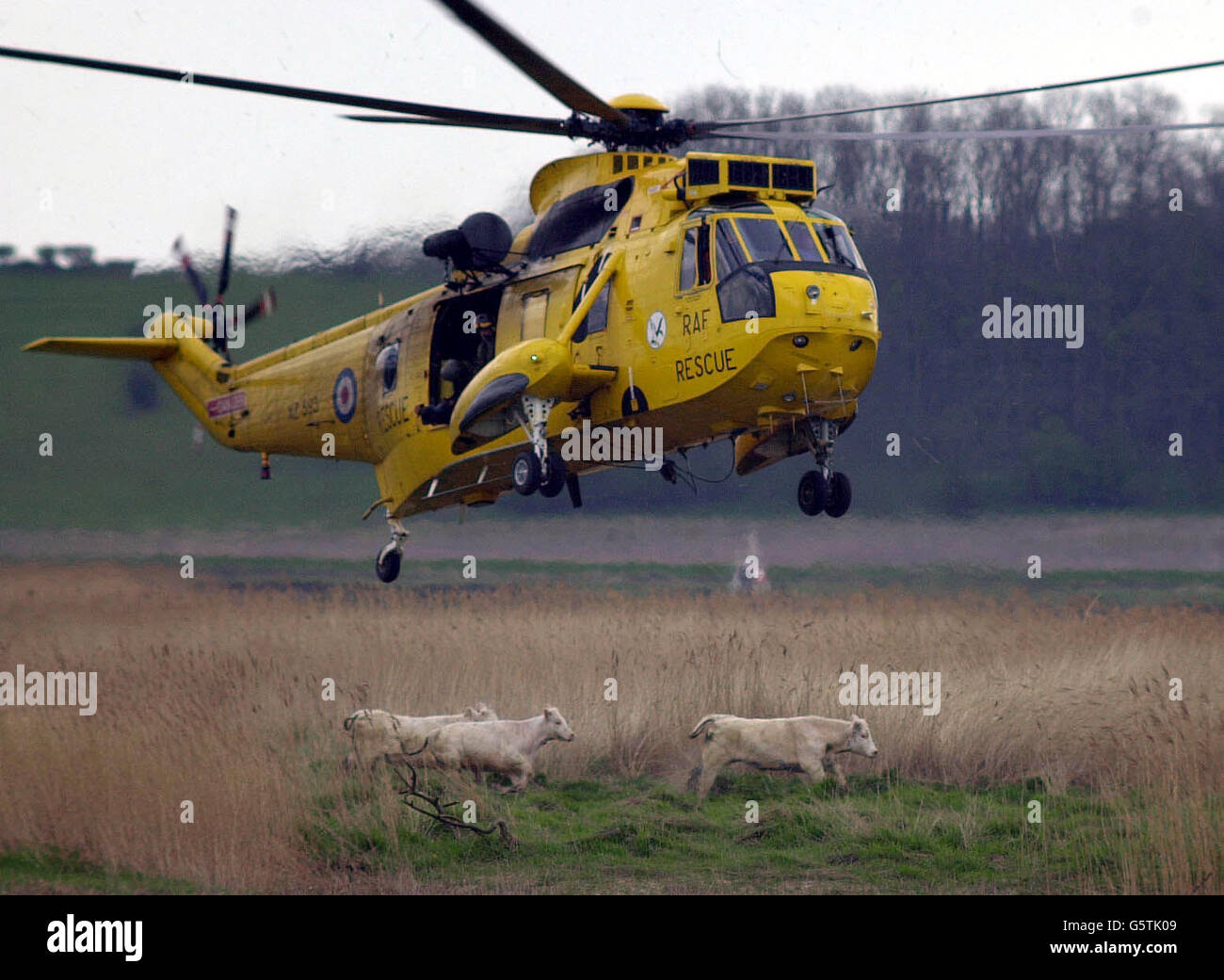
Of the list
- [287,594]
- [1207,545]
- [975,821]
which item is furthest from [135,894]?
[1207,545]

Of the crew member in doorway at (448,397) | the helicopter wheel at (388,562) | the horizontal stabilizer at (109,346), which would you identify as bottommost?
the helicopter wheel at (388,562)

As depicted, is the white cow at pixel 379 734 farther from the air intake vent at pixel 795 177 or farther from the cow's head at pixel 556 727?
the air intake vent at pixel 795 177

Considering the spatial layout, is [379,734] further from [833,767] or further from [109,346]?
[109,346]

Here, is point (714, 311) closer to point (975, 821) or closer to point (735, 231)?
point (735, 231)

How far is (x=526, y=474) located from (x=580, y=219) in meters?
2.75

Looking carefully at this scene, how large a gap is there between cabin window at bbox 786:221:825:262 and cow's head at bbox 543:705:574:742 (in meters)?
4.45

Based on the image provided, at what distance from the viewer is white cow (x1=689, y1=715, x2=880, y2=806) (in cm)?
1262

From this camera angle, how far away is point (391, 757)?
12.5 m

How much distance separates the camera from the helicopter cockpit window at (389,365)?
17.0 m

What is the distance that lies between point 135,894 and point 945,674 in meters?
8.51

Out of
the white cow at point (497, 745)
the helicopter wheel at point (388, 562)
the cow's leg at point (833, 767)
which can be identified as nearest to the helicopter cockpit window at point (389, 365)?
the helicopter wheel at point (388, 562)

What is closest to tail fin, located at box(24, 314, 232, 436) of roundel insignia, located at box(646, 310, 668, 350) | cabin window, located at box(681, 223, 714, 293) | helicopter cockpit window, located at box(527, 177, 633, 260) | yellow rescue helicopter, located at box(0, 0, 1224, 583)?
yellow rescue helicopter, located at box(0, 0, 1224, 583)

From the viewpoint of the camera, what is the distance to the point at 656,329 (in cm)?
1344

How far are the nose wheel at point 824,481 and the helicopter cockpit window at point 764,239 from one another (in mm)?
1656
